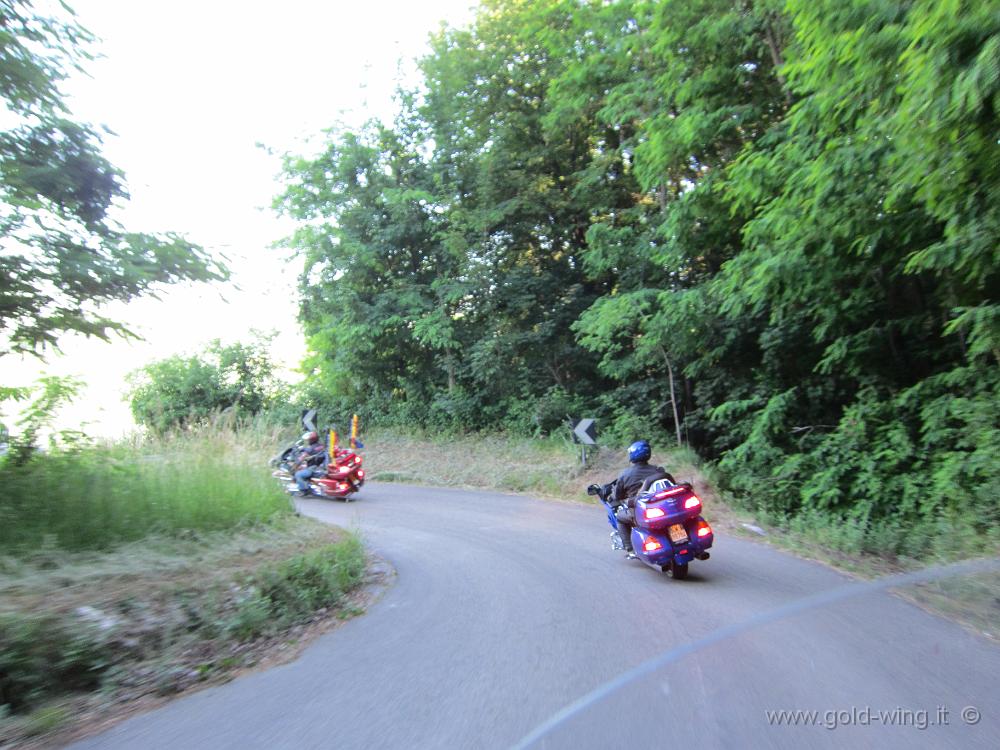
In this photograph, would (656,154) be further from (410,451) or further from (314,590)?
(410,451)

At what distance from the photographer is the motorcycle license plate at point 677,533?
7562 mm

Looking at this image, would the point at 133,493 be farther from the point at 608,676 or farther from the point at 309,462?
the point at 309,462

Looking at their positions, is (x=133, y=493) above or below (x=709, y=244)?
below

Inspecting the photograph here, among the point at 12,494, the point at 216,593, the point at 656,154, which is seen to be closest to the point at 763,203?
the point at 656,154

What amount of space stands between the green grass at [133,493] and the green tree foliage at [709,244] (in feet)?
27.8

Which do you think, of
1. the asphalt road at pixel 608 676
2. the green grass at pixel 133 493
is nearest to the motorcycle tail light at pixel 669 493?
the asphalt road at pixel 608 676

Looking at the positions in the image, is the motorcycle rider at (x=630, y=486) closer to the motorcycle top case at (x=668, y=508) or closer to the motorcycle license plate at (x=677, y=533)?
the motorcycle top case at (x=668, y=508)

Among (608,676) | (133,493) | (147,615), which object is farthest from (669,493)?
(133,493)

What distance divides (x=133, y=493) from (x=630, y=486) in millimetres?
5703

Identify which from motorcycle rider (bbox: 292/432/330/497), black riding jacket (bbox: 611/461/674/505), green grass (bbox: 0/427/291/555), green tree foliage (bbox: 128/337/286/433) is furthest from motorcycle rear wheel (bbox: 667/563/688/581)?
motorcycle rider (bbox: 292/432/330/497)

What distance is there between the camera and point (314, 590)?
23.1ft

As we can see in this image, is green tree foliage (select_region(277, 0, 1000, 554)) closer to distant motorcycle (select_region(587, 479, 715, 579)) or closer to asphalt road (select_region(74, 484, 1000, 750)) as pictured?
distant motorcycle (select_region(587, 479, 715, 579))

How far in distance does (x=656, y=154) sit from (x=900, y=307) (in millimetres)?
6019

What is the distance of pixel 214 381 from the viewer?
24062 millimetres
